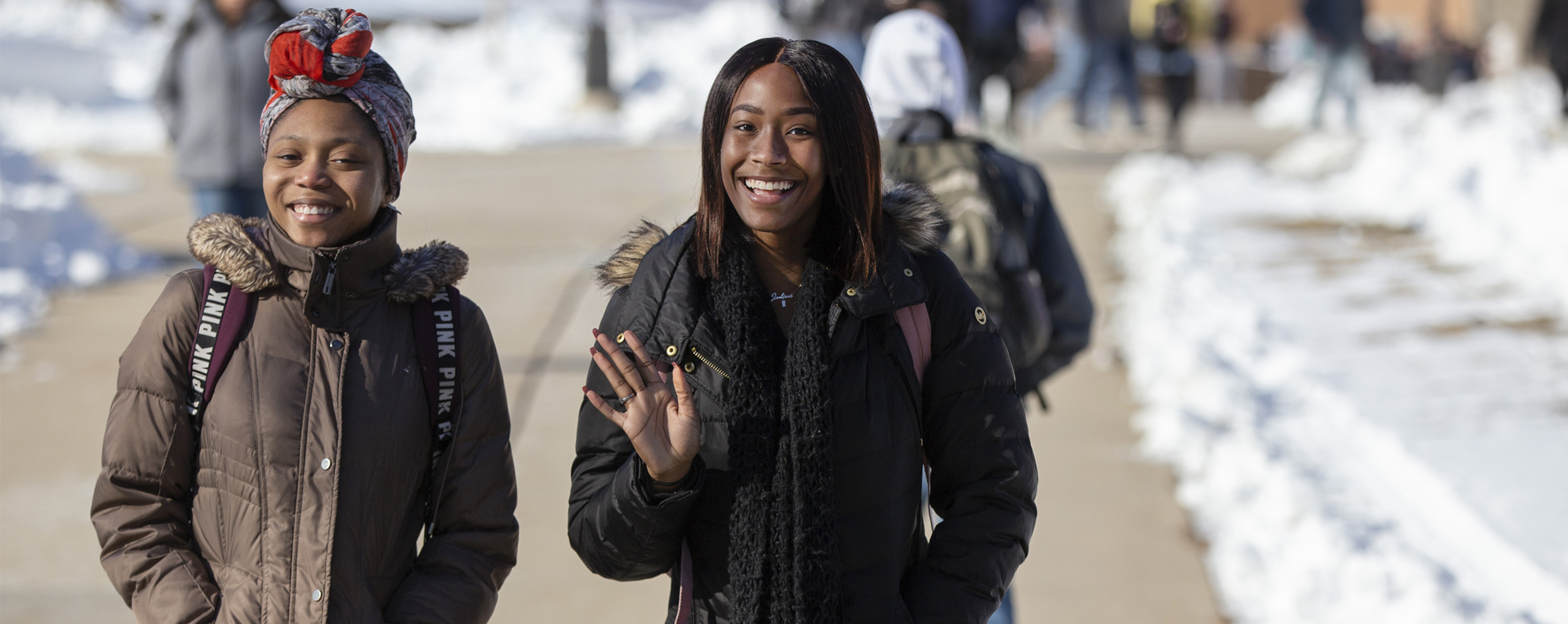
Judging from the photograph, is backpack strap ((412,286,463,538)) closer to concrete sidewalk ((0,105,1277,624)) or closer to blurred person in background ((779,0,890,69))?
concrete sidewalk ((0,105,1277,624))

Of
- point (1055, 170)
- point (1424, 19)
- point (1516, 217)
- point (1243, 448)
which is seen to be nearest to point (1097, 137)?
point (1055, 170)

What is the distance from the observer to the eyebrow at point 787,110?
6.51ft

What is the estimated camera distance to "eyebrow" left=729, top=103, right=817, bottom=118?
1.99m

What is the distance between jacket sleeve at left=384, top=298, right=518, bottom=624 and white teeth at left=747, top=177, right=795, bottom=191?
18.8 inches

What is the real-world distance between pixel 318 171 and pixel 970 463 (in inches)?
43.1

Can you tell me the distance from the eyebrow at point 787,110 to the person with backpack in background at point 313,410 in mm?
553

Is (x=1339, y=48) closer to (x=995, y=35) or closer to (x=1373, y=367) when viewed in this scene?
(x=995, y=35)

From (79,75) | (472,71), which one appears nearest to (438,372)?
(472,71)

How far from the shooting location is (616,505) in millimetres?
1935

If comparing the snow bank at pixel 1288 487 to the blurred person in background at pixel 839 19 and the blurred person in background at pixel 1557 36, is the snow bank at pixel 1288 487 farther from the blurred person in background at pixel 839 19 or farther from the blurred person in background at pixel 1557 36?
the blurred person in background at pixel 1557 36

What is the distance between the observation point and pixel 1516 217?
27.8ft

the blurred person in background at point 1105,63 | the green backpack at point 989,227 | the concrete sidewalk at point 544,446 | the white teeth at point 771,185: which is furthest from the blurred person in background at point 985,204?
the blurred person in background at point 1105,63

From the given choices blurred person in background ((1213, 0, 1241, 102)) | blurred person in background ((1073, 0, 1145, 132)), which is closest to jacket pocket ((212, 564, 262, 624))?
blurred person in background ((1073, 0, 1145, 132))

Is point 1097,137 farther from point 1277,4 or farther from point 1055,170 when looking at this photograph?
point 1277,4
